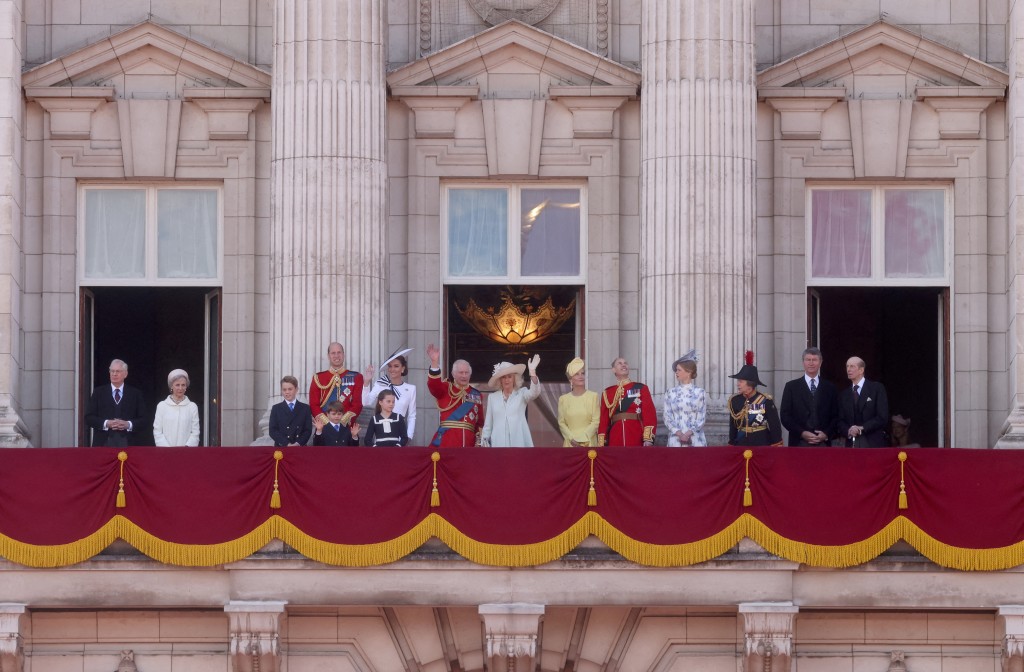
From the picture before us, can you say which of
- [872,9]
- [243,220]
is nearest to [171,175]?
[243,220]

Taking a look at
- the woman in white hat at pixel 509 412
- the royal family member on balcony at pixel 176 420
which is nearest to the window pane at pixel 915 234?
the woman in white hat at pixel 509 412

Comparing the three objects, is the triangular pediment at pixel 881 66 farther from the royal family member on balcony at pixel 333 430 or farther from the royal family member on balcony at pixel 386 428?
the royal family member on balcony at pixel 333 430

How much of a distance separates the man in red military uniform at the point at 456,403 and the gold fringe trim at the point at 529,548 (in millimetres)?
1880

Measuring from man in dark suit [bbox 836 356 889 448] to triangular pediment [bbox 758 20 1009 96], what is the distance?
5.36 meters

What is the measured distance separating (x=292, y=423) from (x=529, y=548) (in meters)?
3.82

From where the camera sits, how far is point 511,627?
3281 cm

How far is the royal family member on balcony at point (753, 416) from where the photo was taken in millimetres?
33938

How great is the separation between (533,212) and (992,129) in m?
6.95

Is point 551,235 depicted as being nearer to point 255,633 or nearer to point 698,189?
point 698,189

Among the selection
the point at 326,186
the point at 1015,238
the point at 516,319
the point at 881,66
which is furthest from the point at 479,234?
the point at 1015,238

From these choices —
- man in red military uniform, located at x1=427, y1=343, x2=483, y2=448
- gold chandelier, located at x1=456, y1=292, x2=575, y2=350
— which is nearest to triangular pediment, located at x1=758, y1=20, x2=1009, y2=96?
gold chandelier, located at x1=456, y1=292, x2=575, y2=350

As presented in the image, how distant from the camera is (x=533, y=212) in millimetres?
38219

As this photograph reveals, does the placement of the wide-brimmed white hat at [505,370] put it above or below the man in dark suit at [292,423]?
above

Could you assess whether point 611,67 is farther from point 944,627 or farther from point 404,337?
point 944,627
